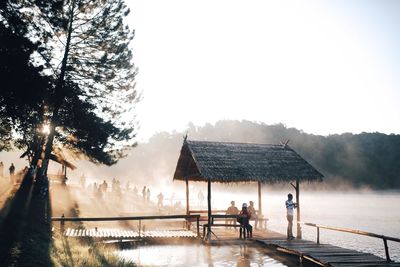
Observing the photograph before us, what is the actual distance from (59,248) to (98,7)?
15984 mm

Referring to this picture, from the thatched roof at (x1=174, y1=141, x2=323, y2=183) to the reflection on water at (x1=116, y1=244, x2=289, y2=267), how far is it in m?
3.42

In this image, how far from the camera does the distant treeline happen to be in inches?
3841

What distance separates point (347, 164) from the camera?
335 feet

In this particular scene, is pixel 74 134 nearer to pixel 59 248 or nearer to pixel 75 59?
pixel 75 59

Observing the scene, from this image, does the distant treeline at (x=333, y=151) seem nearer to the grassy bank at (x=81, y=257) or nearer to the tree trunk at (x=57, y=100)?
the tree trunk at (x=57, y=100)

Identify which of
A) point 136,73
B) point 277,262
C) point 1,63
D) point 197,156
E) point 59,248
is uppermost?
point 136,73

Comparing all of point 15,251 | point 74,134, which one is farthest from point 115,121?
point 15,251

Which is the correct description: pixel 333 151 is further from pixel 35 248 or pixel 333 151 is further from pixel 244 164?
pixel 35 248

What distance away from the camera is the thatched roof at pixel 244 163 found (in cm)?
1902

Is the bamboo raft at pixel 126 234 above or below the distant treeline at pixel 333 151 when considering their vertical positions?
below

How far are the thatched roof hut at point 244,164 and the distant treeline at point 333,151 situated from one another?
84.5 m

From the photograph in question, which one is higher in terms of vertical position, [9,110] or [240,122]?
[240,122]

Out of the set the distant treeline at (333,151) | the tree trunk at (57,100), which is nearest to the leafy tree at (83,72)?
the tree trunk at (57,100)

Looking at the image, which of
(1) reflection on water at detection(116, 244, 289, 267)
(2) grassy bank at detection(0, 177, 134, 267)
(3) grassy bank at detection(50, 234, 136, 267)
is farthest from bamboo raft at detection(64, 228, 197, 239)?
(3) grassy bank at detection(50, 234, 136, 267)
